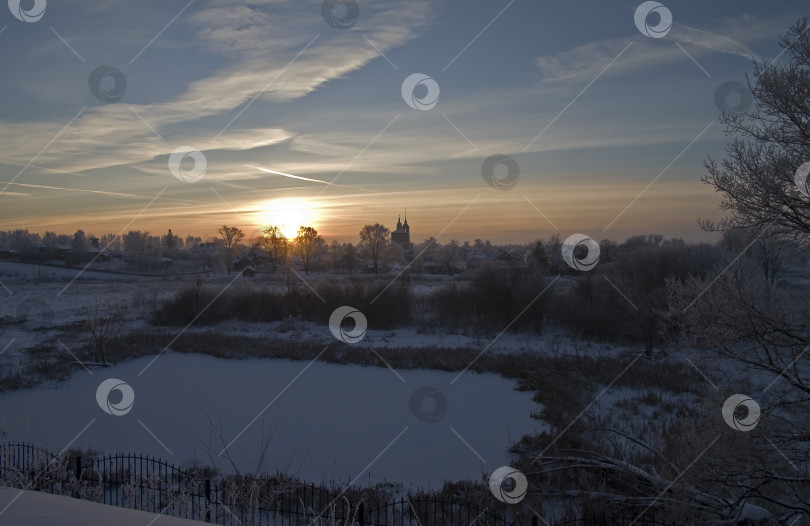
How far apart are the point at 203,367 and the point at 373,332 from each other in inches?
361

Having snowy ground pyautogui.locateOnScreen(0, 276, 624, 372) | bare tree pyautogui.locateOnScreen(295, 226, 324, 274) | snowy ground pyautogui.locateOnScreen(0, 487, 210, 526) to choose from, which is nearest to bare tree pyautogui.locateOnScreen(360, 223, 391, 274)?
bare tree pyautogui.locateOnScreen(295, 226, 324, 274)

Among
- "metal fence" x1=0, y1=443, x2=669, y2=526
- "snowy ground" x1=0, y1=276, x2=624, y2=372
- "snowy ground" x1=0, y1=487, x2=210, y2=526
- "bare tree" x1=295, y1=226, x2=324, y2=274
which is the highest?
"bare tree" x1=295, y1=226, x2=324, y2=274

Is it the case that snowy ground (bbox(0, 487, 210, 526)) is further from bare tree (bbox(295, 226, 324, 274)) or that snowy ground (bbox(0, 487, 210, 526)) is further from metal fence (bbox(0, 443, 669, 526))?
bare tree (bbox(295, 226, 324, 274))

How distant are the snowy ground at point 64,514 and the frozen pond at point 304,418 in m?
4.39

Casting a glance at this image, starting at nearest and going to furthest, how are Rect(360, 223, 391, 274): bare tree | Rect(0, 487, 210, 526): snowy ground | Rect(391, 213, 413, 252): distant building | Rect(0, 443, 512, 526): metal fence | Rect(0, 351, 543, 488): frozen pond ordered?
Rect(0, 487, 210, 526): snowy ground → Rect(0, 443, 512, 526): metal fence → Rect(0, 351, 543, 488): frozen pond → Rect(360, 223, 391, 274): bare tree → Rect(391, 213, 413, 252): distant building

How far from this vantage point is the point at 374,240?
67625 mm

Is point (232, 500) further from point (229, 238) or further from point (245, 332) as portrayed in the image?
point (229, 238)

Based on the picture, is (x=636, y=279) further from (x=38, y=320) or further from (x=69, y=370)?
(x=38, y=320)

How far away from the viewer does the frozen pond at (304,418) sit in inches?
384

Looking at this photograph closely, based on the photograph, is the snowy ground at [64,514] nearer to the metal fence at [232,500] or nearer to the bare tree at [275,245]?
the metal fence at [232,500]

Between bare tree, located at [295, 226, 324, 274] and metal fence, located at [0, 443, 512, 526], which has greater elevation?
bare tree, located at [295, 226, 324, 274]

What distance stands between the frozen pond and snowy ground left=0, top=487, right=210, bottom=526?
173 inches

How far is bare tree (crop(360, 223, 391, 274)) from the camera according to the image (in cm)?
6694

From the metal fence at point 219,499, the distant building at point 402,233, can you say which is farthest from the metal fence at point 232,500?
the distant building at point 402,233
